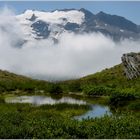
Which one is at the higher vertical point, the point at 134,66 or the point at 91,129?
the point at 134,66

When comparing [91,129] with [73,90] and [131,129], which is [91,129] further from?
[73,90]

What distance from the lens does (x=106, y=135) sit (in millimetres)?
42469

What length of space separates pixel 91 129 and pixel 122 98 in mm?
71826

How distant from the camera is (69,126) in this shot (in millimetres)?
45594

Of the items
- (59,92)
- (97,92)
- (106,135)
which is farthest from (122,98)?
(106,135)

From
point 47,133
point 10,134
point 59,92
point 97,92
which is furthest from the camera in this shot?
point 59,92

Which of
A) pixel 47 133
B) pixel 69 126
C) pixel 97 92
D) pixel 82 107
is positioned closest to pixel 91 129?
pixel 69 126

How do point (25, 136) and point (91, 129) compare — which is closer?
point (25, 136)

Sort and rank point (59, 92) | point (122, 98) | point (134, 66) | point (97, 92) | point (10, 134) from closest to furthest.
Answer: point (10, 134) → point (122, 98) → point (97, 92) → point (59, 92) → point (134, 66)

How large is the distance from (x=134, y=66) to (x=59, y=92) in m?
40.7

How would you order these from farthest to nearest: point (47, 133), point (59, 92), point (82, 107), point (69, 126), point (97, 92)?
point (59, 92) < point (97, 92) < point (82, 107) < point (69, 126) < point (47, 133)

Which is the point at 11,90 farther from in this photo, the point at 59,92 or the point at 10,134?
the point at 10,134

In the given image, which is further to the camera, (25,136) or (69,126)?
(69,126)

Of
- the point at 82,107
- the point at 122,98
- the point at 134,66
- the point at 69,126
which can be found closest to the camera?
→ the point at 69,126
